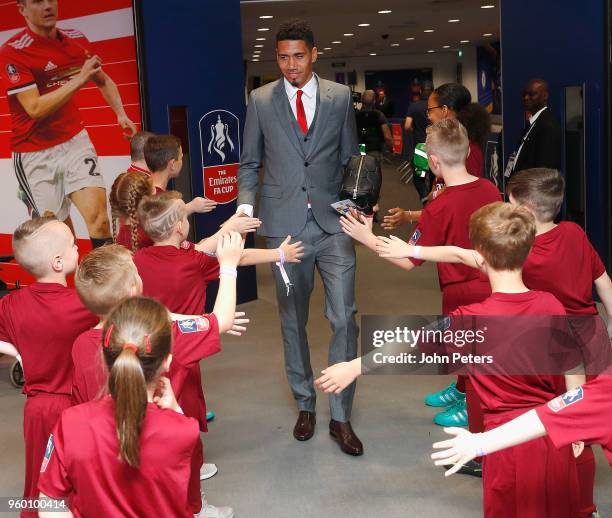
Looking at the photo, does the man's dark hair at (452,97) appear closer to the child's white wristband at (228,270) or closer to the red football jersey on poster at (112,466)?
the child's white wristband at (228,270)

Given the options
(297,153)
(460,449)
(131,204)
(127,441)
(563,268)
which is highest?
(297,153)

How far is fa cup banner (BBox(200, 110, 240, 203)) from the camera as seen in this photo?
20.1 ft

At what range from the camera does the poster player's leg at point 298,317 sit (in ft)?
12.8

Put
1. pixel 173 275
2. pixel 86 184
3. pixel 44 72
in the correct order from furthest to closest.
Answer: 1. pixel 86 184
2. pixel 44 72
3. pixel 173 275

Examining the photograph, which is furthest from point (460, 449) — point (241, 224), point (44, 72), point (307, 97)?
point (44, 72)

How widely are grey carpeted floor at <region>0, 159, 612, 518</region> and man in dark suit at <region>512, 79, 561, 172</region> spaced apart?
1.81 metres

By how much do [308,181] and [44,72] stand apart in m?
2.84

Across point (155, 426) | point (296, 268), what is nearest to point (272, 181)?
point (296, 268)

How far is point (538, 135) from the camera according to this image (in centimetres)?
564

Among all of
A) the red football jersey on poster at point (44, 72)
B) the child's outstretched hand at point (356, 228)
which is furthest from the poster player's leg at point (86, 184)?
the child's outstretched hand at point (356, 228)

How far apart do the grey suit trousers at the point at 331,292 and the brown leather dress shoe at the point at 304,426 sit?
0.15 metres

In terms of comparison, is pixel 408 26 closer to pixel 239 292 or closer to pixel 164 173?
pixel 239 292

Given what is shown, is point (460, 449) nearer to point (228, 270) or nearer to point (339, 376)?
point (339, 376)

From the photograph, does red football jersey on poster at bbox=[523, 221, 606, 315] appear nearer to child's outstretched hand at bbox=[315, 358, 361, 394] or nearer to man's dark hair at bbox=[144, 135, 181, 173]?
child's outstretched hand at bbox=[315, 358, 361, 394]
